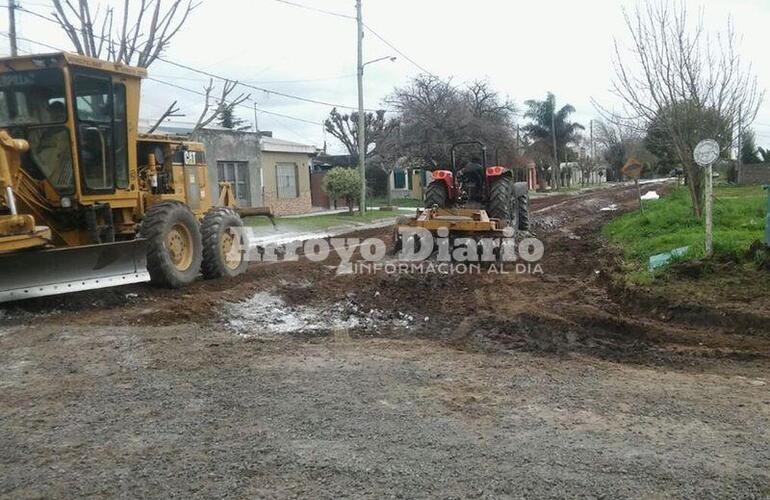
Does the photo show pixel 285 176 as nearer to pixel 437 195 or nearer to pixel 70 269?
pixel 437 195

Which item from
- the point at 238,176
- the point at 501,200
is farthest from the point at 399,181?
the point at 501,200

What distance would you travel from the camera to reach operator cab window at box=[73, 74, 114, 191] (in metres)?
8.62

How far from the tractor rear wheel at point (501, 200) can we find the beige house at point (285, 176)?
1725 centimetres

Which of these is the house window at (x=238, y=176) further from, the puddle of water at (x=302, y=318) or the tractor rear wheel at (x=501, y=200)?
the puddle of water at (x=302, y=318)

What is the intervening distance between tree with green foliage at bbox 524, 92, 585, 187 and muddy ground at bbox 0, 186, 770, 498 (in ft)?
193

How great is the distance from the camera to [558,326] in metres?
7.43

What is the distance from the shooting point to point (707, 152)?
35.8ft

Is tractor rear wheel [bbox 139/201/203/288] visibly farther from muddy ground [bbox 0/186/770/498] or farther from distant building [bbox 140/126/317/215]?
distant building [bbox 140/126/317/215]

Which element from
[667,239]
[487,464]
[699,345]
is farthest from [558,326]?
[667,239]

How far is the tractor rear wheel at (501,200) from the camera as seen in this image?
1294 cm

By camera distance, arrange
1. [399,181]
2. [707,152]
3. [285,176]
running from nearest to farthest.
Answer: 1. [707,152]
2. [285,176]
3. [399,181]

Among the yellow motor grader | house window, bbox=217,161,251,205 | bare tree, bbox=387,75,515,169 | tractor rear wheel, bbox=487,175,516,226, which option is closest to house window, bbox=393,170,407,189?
bare tree, bbox=387,75,515,169

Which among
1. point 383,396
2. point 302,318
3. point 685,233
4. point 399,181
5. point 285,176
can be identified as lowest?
point 383,396

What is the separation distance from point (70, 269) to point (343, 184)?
68.4 ft
